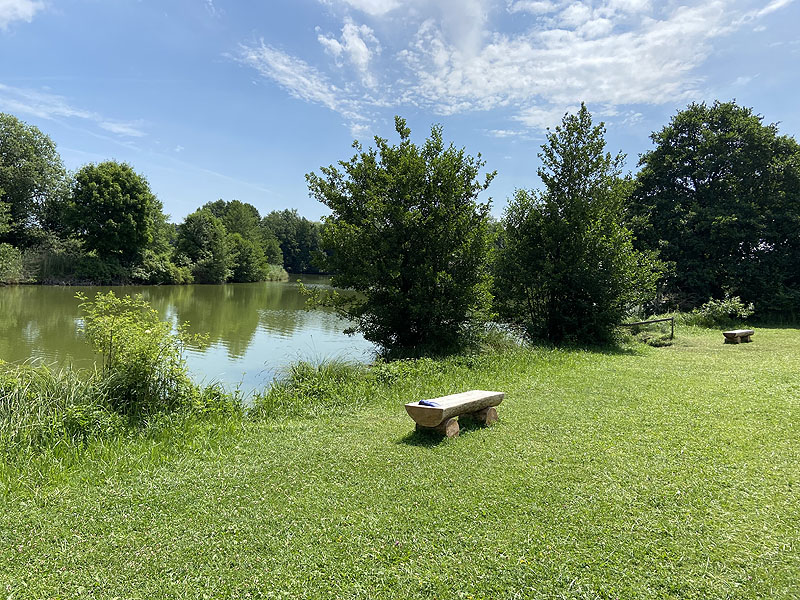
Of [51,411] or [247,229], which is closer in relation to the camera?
[51,411]

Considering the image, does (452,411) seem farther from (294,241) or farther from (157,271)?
(294,241)

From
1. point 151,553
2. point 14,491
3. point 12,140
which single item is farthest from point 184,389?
point 12,140

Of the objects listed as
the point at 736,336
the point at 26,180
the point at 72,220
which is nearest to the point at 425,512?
the point at 736,336

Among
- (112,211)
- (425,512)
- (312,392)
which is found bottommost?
(312,392)

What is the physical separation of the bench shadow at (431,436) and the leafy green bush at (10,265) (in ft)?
118

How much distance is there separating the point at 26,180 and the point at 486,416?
152 feet

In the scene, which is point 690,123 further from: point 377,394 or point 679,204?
point 377,394

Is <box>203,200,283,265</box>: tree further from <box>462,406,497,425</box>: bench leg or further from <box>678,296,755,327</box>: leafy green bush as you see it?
<box>462,406,497,425</box>: bench leg

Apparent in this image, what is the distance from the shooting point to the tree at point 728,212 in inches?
835

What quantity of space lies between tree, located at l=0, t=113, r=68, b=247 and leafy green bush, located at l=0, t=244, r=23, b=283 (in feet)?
16.3

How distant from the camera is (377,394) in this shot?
7.58 metres

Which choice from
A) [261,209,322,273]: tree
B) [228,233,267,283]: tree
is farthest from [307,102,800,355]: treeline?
[261,209,322,273]: tree

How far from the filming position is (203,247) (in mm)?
47594

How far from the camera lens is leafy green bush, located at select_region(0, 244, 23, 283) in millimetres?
29453
